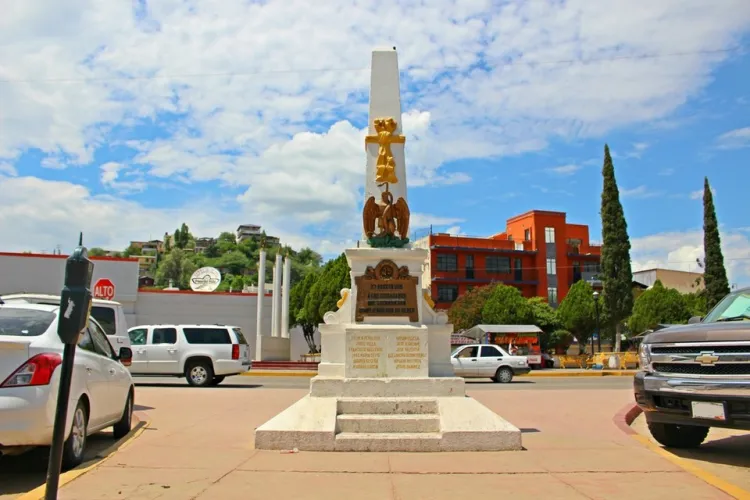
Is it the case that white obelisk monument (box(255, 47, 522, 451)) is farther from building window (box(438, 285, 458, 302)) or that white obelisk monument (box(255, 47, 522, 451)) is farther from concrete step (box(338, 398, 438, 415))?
building window (box(438, 285, 458, 302))

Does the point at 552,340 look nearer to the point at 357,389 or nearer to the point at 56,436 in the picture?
the point at 357,389

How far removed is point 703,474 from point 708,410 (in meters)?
0.72

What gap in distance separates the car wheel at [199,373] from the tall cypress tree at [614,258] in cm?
3310

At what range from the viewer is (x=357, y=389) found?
9133mm

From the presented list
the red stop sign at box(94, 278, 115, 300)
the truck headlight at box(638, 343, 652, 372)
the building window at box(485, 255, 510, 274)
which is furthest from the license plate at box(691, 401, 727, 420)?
the building window at box(485, 255, 510, 274)

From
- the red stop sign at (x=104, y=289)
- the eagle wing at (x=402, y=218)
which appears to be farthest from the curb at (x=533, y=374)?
the eagle wing at (x=402, y=218)

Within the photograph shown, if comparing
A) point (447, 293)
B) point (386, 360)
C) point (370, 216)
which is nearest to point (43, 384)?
point (386, 360)

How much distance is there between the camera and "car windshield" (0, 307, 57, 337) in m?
6.48

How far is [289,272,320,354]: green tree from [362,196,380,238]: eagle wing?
3370 centimetres

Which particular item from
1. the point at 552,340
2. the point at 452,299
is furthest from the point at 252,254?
the point at 552,340

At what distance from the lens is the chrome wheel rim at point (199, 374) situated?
19.4 m

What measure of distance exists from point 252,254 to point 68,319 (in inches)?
6121

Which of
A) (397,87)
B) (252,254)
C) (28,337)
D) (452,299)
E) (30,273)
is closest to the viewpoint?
(28,337)

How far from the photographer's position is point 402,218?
35.9ft
